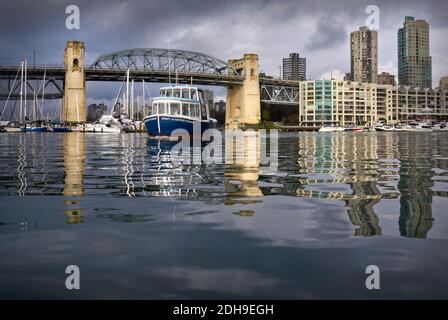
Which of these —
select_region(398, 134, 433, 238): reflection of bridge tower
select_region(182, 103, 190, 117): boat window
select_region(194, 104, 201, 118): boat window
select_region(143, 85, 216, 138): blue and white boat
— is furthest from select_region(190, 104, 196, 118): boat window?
select_region(398, 134, 433, 238): reflection of bridge tower

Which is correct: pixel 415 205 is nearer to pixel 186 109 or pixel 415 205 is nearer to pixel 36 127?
pixel 186 109

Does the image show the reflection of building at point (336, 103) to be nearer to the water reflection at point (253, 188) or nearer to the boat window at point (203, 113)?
the boat window at point (203, 113)

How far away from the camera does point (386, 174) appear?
12.4 m

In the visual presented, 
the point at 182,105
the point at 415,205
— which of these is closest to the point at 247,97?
the point at 182,105

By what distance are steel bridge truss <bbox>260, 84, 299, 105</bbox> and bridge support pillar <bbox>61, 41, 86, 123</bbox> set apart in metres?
76.7

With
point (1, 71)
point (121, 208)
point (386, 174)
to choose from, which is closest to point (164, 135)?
point (386, 174)

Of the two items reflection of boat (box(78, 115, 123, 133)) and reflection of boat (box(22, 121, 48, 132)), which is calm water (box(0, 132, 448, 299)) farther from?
reflection of boat (box(22, 121, 48, 132))

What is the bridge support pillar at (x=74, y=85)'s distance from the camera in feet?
379

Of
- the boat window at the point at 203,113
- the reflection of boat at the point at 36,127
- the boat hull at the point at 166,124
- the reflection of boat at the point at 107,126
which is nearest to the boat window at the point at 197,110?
the boat hull at the point at 166,124

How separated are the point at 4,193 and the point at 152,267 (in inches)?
227

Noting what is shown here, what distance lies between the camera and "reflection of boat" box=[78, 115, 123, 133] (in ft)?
297

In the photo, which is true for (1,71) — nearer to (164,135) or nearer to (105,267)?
(164,135)

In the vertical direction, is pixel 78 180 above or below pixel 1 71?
below
